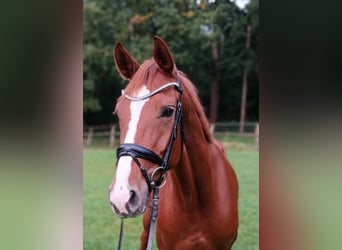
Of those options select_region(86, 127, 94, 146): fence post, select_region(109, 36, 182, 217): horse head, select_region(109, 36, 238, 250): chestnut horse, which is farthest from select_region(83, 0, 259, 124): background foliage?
select_region(109, 36, 182, 217): horse head

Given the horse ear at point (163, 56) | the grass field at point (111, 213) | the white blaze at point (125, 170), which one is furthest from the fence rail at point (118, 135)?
the white blaze at point (125, 170)

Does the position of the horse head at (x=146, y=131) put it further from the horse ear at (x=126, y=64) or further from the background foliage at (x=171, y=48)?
the background foliage at (x=171, y=48)

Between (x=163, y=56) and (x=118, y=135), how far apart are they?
26.2 ft

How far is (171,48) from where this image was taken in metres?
8.99

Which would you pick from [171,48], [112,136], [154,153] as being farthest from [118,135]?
[154,153]

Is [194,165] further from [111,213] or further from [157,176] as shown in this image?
[111,213]

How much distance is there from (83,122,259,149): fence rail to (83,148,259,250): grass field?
1.55 m

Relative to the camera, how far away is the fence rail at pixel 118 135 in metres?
9.19

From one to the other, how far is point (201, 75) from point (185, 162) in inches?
347

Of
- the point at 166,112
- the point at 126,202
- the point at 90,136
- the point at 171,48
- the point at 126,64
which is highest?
the point at 171,48
